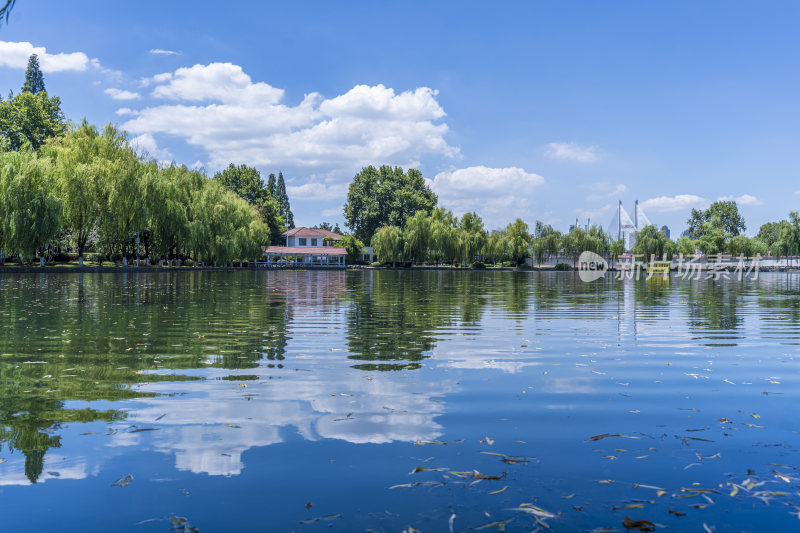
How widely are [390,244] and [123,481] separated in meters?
81.5

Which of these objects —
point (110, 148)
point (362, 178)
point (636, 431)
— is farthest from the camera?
point (362, 178)

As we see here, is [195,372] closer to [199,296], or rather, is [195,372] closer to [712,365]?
[712,365]

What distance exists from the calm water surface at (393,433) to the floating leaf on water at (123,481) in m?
0.03

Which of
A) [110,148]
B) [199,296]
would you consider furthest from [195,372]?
[110,148]

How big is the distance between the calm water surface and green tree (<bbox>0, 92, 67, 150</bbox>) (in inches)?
3008

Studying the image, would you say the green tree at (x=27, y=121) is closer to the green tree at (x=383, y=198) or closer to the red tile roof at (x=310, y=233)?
the red tile roof at (x=310, y=233)

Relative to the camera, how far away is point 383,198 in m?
110

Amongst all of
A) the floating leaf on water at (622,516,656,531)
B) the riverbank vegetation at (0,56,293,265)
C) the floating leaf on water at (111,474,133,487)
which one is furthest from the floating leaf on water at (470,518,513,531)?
the riverbank vegetation at (0,56,293,265)

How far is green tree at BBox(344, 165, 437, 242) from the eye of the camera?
4252 inches

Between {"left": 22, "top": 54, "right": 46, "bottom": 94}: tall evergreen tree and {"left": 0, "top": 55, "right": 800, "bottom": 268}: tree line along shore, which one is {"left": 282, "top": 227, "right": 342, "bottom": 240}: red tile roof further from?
{"left": 22, "top": 54, "right": 46, "bottom": 94}: tall evergreen tree

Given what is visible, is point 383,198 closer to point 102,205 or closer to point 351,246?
point 351,246

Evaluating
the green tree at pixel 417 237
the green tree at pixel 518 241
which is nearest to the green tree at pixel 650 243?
the green tree at pixel 518 241

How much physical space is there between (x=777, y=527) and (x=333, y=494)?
8.25ft

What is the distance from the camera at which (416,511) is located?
128 inches
